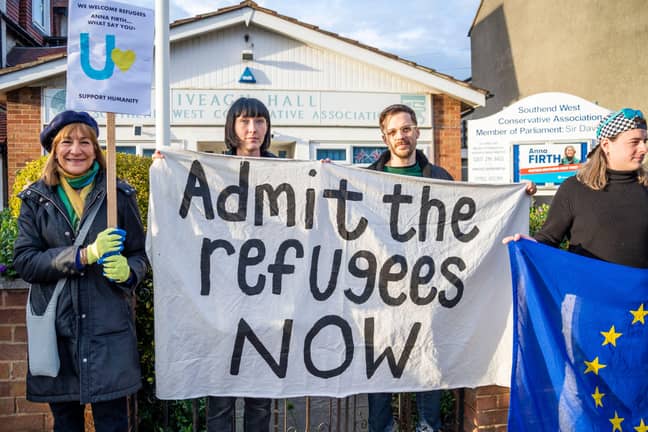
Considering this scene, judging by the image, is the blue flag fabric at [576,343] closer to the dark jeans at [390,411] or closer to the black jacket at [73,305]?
the dark jeans at [390,411]

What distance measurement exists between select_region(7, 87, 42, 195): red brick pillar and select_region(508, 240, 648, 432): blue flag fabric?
8819mm

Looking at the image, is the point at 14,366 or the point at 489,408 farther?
the point at 489,408

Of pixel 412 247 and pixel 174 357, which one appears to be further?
pixel 412 247

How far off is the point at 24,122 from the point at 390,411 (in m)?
8.64

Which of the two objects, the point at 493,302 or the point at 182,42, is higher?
the point at 182,42

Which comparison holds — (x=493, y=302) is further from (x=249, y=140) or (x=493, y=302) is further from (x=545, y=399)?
(x=249, y=140)

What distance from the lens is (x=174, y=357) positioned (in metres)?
2.50

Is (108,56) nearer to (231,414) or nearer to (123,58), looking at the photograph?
(123,58)

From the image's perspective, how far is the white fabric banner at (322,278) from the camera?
2500 mm

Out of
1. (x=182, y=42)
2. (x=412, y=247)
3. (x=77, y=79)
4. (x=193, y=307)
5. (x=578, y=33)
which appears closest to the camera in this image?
(x=77, y=79)

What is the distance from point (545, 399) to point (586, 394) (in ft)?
0.71

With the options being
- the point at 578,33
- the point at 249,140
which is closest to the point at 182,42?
the point at 249,140

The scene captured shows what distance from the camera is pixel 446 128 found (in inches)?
390

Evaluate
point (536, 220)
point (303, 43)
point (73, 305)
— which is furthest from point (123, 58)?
point (303, 43)
